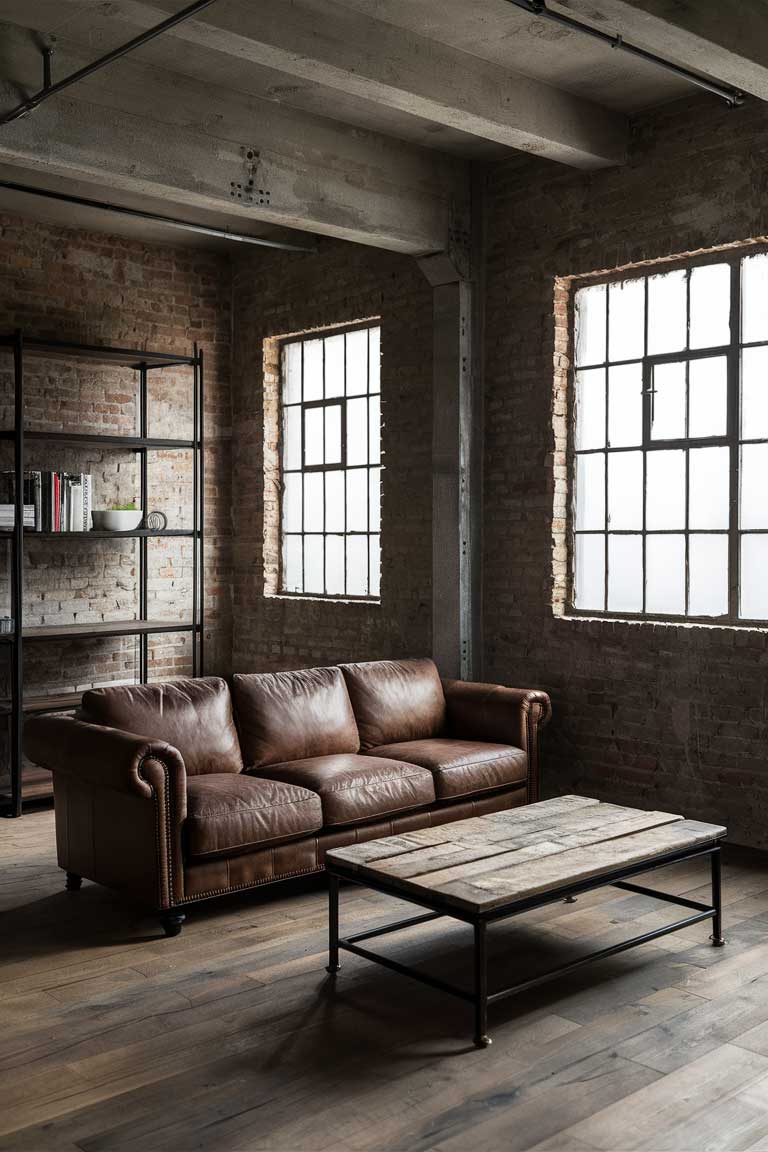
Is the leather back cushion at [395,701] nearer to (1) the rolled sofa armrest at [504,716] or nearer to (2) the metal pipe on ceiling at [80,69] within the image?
(1) the rolled sofa armrest at [504,716]

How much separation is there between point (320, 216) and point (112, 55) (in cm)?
175

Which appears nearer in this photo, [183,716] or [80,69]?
[80,69]

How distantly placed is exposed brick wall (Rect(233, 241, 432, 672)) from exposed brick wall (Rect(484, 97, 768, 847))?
21.3 inches

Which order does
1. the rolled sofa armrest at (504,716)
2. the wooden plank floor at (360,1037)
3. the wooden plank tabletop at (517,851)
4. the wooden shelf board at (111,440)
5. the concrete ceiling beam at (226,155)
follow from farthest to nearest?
the wooden shelf board at (111,440) → the rolled sofa armrest at (504,716) → the concrete ceiling beam at (226,155) → the wooden plank tabletop at (517,851) → the wooden plank floor at (360,1037)

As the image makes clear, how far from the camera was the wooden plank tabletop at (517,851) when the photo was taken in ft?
11.8

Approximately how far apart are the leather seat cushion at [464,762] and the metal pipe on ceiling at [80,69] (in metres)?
3.33

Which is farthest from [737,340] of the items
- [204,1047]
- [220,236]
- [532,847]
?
[204,1047]

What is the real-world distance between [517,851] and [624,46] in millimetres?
3238

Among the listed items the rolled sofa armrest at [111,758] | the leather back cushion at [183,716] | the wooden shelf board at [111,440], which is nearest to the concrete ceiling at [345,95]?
the wooden shelf board at [111,440]

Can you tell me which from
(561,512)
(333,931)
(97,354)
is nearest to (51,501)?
(97,354)

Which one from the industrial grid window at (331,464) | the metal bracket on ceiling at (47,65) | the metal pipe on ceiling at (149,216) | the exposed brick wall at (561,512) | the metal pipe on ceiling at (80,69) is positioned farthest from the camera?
the industrial grid window at (331,464)

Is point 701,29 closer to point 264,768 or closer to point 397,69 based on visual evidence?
point 397,69

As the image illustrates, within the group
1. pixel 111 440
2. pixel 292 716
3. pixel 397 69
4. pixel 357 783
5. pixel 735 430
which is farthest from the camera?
pixel 111 440

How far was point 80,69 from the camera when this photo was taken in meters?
4.83
